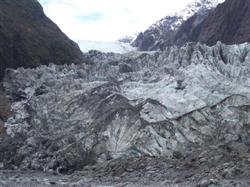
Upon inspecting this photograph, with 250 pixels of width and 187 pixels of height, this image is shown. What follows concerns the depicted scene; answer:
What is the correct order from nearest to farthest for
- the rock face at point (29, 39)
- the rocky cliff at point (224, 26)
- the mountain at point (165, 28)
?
the rock face at point (29, 39) < the rocky cliff at point (224, 26) < the mountain at point (165, 28)

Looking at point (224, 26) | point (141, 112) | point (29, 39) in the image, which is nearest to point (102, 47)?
point (224, 26)

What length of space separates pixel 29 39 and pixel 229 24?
2550 cm

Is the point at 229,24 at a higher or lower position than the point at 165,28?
lower

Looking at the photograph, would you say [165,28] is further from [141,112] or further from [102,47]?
[141,112]

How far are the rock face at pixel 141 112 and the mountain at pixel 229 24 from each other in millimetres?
27544

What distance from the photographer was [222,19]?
69.5m

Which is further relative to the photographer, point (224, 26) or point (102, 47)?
point (102, 47)

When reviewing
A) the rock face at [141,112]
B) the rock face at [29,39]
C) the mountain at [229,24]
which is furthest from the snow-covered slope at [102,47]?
the rock face at [141,112]

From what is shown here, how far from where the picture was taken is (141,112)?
2797 centimetres

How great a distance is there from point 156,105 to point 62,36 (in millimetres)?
32052

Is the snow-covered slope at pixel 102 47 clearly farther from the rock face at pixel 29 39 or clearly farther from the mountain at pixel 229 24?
the rock face at pixel 29 39

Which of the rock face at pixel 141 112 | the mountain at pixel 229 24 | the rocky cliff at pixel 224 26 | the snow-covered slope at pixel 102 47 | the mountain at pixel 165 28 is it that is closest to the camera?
the rock face at pixel 141 112

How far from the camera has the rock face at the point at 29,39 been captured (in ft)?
161

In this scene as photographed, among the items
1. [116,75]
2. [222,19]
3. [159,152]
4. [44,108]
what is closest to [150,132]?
[159,152]
